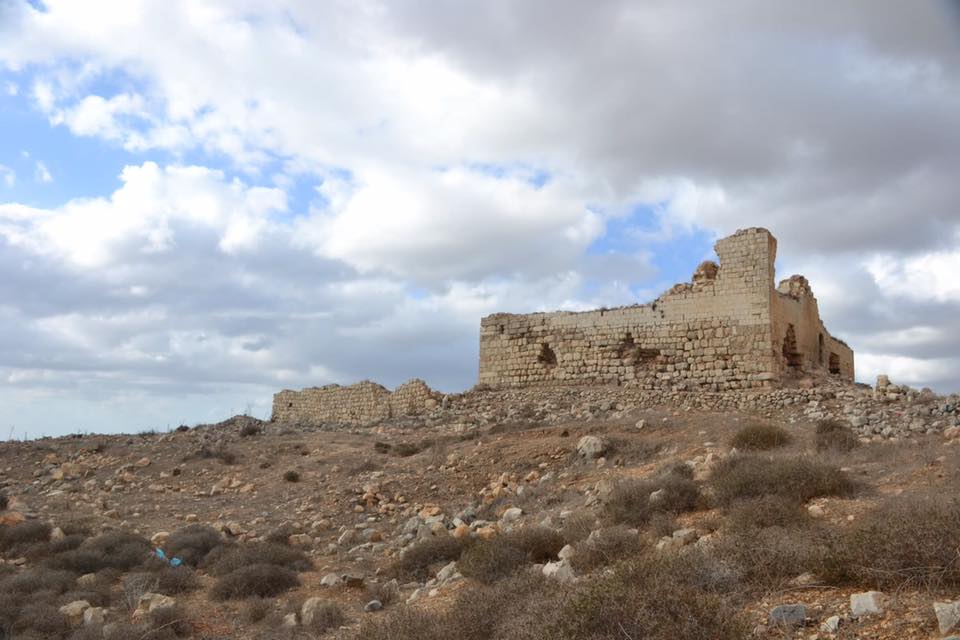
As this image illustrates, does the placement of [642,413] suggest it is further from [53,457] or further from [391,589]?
[53,457]

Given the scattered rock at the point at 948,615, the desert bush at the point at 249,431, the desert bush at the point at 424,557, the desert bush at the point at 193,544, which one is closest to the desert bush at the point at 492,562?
the desert bush at the point at 424,557

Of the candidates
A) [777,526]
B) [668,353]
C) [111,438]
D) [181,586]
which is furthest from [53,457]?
[777,526]

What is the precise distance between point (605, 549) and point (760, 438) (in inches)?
202

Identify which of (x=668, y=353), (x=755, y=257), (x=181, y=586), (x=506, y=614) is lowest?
(x=181, y=586)

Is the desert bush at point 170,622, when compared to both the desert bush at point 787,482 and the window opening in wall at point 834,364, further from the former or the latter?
the window opening in wall at point 834,364

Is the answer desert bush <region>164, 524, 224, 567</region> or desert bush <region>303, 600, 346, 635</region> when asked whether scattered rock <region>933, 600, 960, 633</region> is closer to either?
desert bush <region>303, 600, 346, 635</region>

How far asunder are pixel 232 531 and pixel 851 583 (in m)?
8.38

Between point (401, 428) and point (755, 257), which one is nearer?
point (755, 257)

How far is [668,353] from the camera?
16.3m

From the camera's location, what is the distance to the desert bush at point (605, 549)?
594 centimetres

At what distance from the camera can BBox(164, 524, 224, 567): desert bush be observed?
8945 millimetres

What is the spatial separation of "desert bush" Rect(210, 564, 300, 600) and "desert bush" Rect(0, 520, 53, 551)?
143 inches

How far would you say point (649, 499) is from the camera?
757 centimetres

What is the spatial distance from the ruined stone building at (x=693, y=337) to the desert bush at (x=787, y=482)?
815cm
